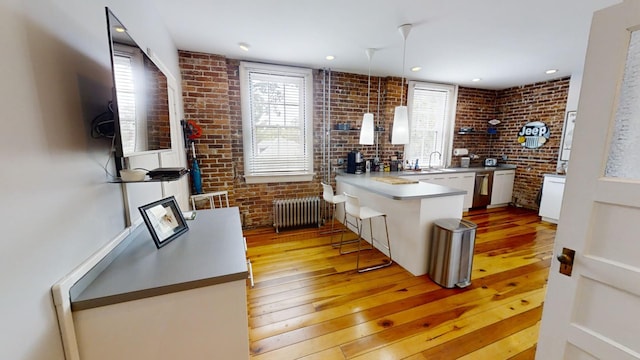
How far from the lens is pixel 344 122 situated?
422 centimetres

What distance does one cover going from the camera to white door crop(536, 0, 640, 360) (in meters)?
0.87

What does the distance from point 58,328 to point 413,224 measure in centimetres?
259

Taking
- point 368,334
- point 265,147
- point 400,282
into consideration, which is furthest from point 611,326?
point 265,147

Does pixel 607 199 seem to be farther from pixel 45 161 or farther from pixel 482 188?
pixel 482 188

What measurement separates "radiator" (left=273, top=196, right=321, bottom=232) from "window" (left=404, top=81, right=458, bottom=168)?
220 centimetres

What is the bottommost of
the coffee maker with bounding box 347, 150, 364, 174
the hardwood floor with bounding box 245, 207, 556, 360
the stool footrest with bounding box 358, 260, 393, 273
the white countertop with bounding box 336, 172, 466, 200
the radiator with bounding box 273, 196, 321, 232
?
the hardwood floor with bounding box 245, 207, 556, 360

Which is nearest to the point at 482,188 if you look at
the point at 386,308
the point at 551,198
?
the point at 551,198

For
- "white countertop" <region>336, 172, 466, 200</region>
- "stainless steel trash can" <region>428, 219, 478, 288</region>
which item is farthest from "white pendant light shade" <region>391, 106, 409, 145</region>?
"stainless steel trash can" <region>428, 219, 478, 288</region>

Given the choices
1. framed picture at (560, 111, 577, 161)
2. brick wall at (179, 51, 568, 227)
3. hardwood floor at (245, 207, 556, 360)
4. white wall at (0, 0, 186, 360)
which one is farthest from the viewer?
framed picture at (560, 111, 577, 161)

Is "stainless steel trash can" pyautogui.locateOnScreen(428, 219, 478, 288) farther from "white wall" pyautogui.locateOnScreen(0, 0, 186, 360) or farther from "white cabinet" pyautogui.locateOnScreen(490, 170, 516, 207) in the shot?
"white cabinet" pyautogui.locateOnScreen(490, 170, 516, 207)

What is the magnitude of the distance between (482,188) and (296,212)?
3.81 metres

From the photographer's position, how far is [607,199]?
0.91m

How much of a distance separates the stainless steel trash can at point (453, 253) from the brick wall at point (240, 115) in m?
2.24

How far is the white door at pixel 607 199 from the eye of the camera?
2.84 ft
